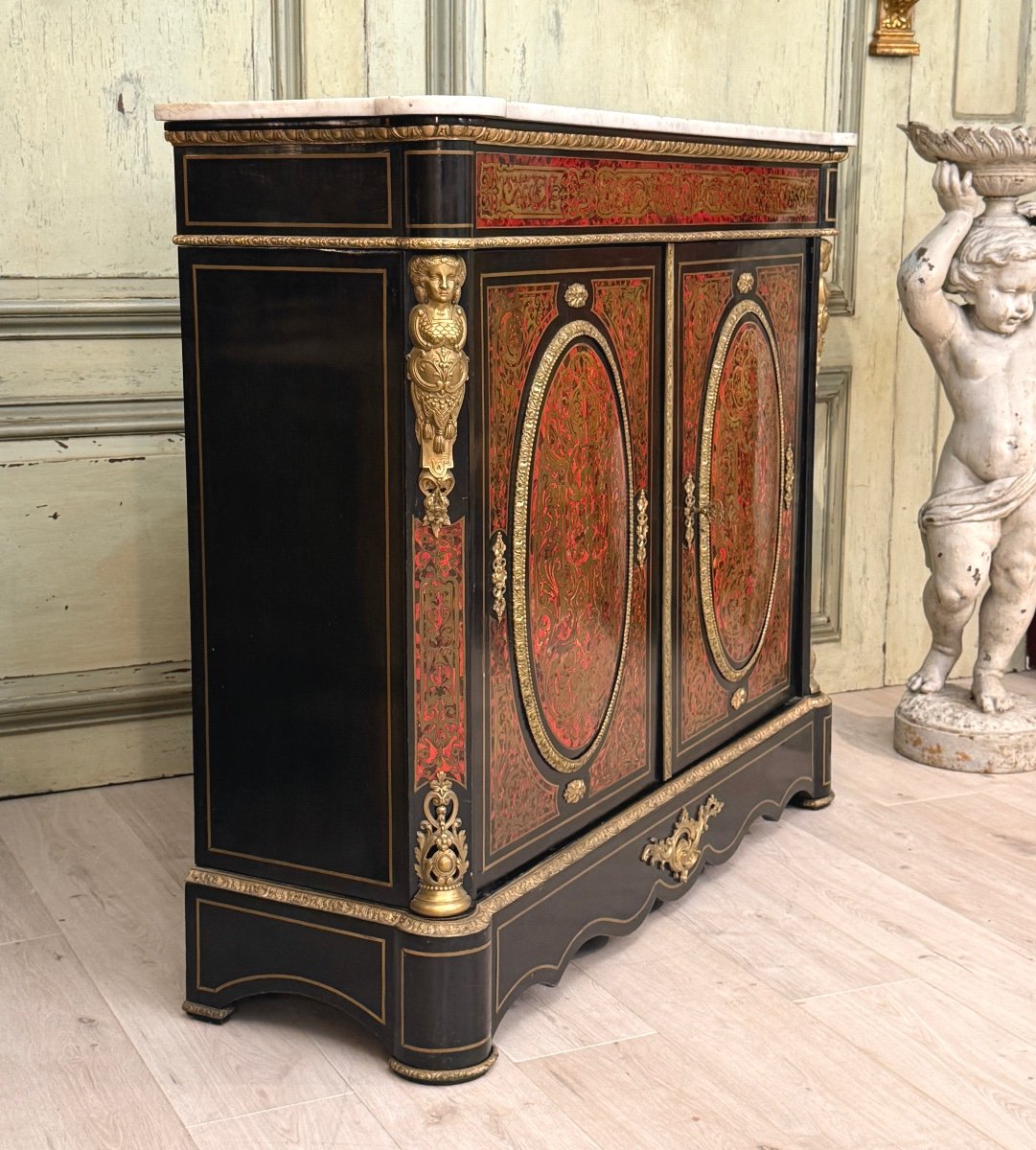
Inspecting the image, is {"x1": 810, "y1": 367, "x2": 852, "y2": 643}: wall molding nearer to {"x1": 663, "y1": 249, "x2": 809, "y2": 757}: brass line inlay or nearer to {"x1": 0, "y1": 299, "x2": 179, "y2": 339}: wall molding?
{"x1": 663, "y1": 249, "x2": 809, "y2": 757}: brass line inlay

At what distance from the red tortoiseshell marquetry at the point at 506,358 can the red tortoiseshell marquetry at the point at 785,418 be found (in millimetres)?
925

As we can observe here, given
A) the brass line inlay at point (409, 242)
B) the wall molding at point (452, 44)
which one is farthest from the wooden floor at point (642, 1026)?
the wall molding at point (452, 44)

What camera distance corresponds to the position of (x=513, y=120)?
7.05ft

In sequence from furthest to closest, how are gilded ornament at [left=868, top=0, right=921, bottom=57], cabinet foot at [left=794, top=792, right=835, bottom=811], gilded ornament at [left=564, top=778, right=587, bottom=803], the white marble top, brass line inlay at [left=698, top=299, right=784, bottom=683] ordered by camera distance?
gilded ornament at [left=868, top=0, right=921, bottom=57] → cabinet foot at [left=794, top=792, right=835, bottom=811] → brass line inlay at [left=698, top=299, right=784, bottom=683] → gilded ornament at [left=564, top=778, right=587, bottom=803] → the white marble top

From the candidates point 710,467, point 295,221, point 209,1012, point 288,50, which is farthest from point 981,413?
point 209,1012

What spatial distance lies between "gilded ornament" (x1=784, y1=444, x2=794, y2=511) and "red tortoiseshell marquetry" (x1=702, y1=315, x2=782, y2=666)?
0.09 ft

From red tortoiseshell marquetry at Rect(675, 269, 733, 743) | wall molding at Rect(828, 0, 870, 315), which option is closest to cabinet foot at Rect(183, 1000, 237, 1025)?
red tortoiseshell marquetry at Rect(675, 269, 733, 743)

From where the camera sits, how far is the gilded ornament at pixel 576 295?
94.7 inches

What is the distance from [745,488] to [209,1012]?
1.39 metres

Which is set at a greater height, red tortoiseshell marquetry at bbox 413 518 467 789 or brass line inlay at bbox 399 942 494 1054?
red tortoiseshell marquetry at bbox 413 518 467 789

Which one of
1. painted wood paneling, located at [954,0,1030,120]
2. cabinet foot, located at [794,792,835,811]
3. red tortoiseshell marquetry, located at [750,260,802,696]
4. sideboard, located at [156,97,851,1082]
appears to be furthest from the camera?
painted wood paneling, located at [954,0,1030,120]

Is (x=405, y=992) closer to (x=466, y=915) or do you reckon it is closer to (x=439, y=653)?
(x=466, y=915)

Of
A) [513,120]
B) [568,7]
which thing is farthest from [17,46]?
[513,120]

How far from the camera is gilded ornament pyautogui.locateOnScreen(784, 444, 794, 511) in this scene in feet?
10.7
